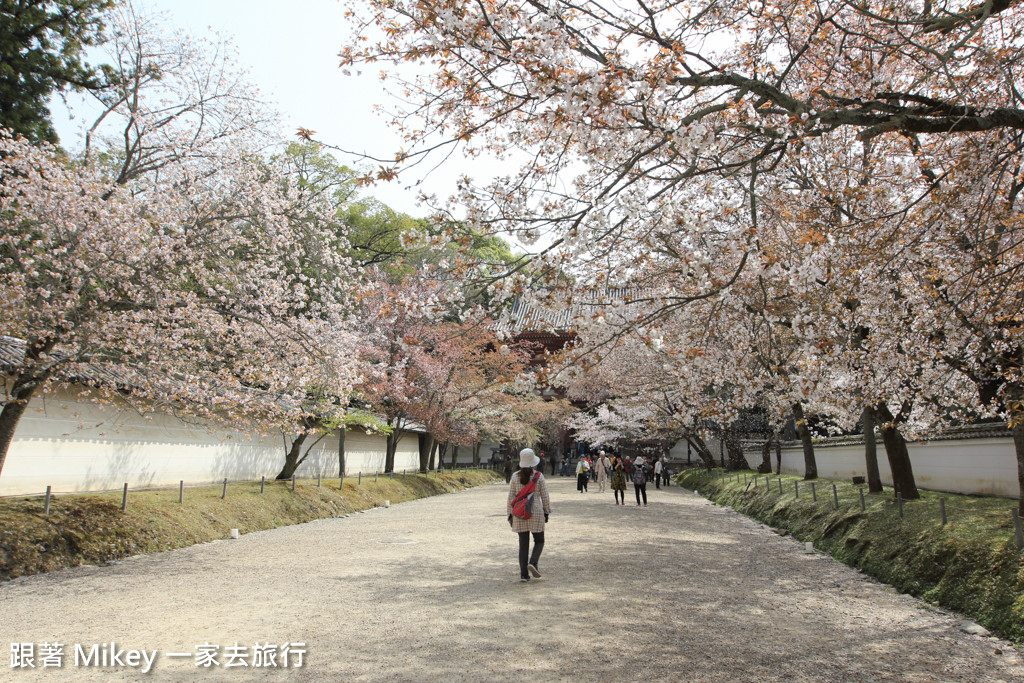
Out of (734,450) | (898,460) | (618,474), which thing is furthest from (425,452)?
(898,460)

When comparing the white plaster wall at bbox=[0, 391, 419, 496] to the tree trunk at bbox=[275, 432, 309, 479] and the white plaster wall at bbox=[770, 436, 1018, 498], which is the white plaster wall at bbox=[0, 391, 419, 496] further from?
the white plaster wall at bbox=[770, 436, 1018, 498]

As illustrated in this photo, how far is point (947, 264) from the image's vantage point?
7.25 meters

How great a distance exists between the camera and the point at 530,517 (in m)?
7.66

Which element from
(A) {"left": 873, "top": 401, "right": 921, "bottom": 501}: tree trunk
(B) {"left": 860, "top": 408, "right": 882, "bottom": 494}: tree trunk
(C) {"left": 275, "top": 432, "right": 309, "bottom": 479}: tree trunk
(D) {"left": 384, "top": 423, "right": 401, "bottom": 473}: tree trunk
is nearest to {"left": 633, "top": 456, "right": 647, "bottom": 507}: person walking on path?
Answer: (B) {"left": 860, "top": 408, "right": 882, "bottom": 494}: tree trunk

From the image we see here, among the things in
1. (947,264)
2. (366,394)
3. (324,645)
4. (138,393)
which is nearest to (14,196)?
(138,393)

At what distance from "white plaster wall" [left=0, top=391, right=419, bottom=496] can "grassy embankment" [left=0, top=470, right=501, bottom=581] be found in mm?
1099

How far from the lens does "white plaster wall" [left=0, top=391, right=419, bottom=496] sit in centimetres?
1088

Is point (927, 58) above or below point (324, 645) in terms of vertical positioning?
above

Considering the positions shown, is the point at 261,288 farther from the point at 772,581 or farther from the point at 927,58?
the point at 927,58

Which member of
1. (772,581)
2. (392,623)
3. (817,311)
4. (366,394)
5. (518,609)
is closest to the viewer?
(392,623)

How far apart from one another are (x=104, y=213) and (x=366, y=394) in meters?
13.4

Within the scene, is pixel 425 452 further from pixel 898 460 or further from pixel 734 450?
pixel 898 460

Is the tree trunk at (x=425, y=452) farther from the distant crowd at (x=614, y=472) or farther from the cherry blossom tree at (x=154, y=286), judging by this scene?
the cherry blossom tree at (x=154, y=286)

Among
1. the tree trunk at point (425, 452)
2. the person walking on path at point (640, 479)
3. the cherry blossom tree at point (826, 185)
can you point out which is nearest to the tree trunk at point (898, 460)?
the cherry blossom tree at point (826, 185)
